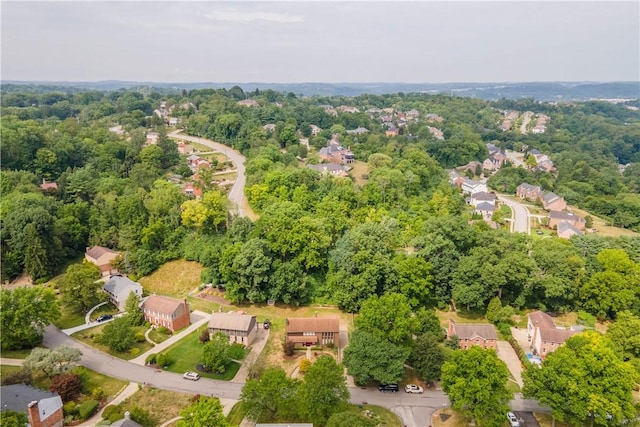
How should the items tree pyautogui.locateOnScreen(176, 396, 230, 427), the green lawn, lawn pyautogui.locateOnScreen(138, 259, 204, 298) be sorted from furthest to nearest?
lawn pyautogui.locateOnScreen(138, 259, 204, 298)
the green lawn
tree pyautogui.locateOnScreen(176, 396, 230, 427)

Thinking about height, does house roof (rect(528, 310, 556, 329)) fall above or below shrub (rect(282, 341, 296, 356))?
above

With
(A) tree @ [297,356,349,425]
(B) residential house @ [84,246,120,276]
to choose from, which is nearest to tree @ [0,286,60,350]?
(B) residential house @ [84,246,120,276]

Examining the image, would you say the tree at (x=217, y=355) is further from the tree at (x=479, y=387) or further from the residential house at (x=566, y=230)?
the residential house at (x=566, y=230)

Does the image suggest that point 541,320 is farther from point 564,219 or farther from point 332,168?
point 332,168

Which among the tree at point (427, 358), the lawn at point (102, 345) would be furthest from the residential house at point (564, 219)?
the lawn at point (102, 345)

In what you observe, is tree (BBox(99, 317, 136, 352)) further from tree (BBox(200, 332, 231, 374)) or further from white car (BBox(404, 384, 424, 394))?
white car (BBox(404, 384, 424, 394))

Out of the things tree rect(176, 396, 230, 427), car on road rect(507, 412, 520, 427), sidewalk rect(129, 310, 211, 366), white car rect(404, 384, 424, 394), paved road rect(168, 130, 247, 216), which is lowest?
sidewalk rect(129, 310, 211, 366)
